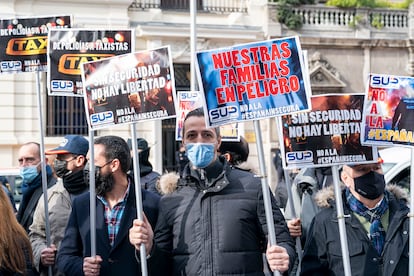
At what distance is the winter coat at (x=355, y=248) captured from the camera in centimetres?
448

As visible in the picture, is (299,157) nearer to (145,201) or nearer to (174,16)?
(145,201)

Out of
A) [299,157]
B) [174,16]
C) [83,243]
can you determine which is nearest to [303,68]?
[299,157]

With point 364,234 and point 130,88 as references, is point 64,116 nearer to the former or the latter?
point 130,88

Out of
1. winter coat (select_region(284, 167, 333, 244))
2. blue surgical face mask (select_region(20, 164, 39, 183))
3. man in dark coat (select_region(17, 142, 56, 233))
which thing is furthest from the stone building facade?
blue surgical face mask (select_region(20, 164, 39, 183))

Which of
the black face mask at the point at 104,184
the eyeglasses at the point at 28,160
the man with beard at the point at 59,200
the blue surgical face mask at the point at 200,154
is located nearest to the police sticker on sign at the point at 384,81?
the blue surgical face mask at the point at 200,154

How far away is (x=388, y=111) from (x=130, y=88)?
1626 mm

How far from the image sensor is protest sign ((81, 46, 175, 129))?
15.9 feet

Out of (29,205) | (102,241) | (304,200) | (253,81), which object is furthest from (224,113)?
(29,205)

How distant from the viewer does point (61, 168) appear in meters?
6.01

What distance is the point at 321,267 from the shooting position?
4559mm

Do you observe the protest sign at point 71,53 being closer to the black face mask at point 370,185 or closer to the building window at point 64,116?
the black face mask at point 370,185

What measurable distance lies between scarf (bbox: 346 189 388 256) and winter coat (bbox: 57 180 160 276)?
1.28m

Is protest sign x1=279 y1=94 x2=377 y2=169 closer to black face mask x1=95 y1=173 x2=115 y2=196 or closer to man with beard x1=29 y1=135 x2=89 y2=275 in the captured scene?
black face mask x1=95 y1=173 x2=115 y2=196

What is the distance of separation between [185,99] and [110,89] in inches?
102
